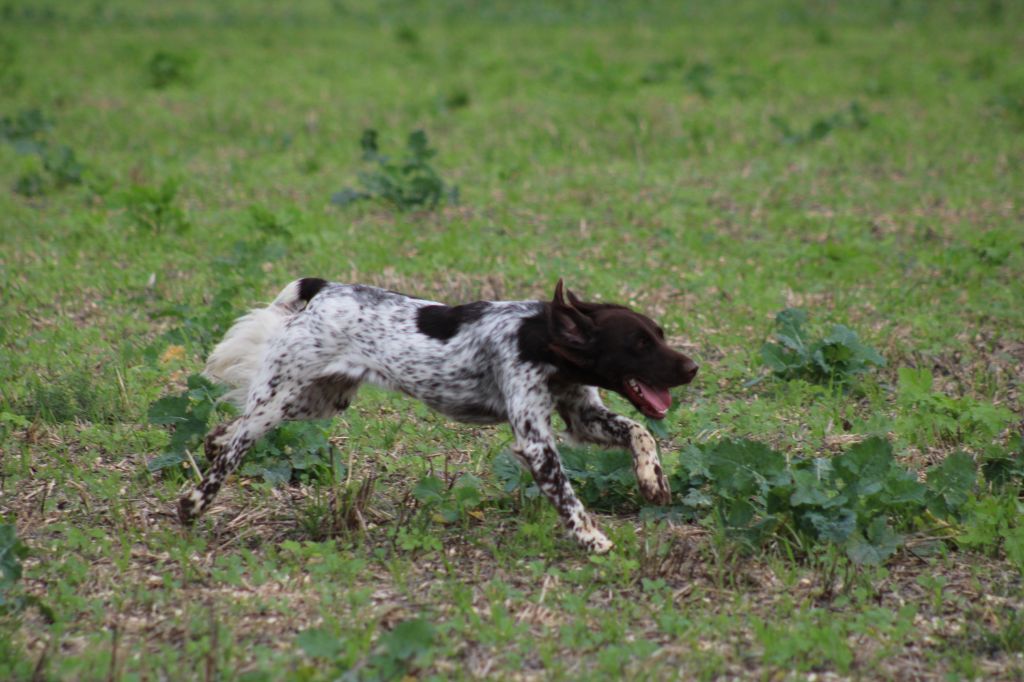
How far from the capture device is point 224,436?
18.4ft

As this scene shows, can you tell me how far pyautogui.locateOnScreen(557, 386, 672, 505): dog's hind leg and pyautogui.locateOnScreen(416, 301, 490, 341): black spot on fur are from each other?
1.67 ft

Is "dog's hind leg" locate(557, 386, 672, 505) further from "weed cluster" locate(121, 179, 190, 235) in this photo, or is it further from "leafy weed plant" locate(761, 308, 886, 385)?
"weed cluster" locate(121, 179, 190, 235)

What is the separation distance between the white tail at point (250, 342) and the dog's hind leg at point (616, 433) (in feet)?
4.33

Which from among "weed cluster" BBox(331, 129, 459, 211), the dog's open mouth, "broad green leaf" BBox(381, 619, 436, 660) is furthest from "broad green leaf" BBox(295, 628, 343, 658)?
"weed cluster" BBox(331, 129, 459, 211)

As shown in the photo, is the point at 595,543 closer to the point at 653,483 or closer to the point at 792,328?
the point at 653,483

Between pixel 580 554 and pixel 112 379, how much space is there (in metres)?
3.12

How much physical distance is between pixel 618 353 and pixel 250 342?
1758mm

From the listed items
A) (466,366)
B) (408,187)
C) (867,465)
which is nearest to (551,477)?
(466,366)

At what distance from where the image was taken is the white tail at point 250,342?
5.60 m

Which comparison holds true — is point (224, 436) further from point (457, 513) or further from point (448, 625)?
point (448, 625)

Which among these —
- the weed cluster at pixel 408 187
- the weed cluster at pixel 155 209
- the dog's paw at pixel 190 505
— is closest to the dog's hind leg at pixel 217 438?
the dog's paw at pixel 190 505

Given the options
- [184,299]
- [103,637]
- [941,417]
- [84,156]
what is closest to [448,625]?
[103,637]

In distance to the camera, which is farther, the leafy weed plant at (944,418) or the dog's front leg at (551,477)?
the leafy weed plant at (944,418)

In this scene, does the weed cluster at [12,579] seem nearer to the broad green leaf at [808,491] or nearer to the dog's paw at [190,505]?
the dog's paw at [190,505]
